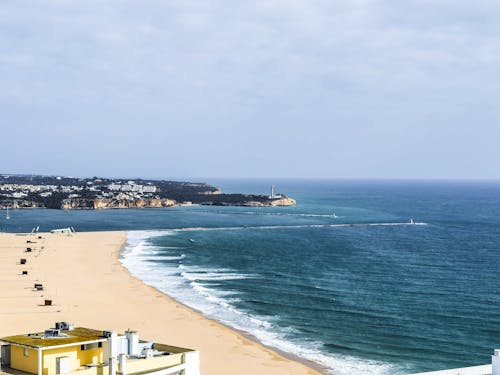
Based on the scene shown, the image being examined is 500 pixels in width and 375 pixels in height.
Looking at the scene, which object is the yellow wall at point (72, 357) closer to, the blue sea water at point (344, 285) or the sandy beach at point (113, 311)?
the sandy beach at point (113, 311)

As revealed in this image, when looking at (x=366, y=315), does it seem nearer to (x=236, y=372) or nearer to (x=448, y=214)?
(x=236, y=372)

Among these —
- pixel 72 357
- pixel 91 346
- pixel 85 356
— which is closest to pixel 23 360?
A: pixel 72 357

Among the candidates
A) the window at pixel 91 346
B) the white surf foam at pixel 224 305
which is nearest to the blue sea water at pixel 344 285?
the white surf foam at pixel 224 305

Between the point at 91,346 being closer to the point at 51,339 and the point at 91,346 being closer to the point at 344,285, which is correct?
the point at 51,339

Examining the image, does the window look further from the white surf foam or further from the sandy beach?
the white surf foam

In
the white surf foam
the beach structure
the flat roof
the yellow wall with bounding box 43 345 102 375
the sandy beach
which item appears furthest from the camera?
the sandy beach

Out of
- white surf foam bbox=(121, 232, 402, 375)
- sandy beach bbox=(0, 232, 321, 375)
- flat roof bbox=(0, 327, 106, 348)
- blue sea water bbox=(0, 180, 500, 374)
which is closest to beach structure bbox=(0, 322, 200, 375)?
flat roof bbox=(0, 327, 106, 348)
